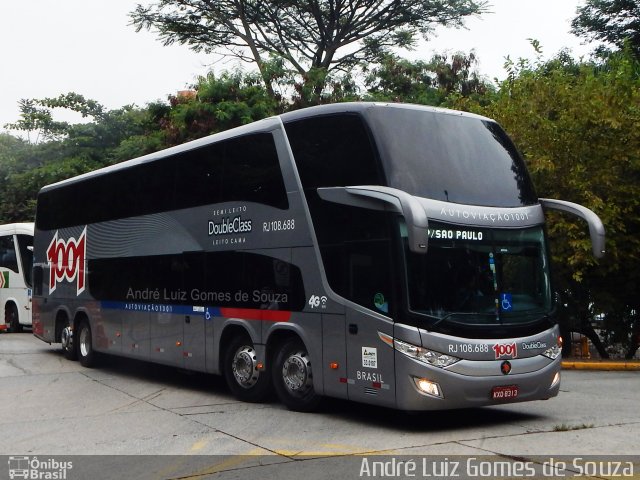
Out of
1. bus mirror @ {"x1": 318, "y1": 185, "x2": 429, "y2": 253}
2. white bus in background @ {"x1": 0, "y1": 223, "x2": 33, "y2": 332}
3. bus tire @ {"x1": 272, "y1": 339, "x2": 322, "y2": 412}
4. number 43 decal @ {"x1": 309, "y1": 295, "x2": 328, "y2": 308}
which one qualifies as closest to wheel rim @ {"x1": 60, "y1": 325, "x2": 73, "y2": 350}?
bus tire @ {"x1": 272, "y1": 339, "x2": 322, "y2": 412}

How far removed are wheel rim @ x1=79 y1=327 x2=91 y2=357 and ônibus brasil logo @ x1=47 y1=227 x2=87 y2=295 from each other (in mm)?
839

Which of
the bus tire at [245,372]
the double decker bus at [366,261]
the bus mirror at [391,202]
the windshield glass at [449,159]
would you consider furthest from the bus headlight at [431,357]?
the bus tire at [245,372]

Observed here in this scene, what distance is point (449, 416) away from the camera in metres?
11.7

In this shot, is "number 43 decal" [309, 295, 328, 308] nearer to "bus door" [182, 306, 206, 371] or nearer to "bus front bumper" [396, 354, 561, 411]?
"bus front bumper" [396, 354, 561, 411]

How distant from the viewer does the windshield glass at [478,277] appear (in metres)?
10.2

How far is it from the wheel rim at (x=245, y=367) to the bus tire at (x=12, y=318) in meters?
18.6

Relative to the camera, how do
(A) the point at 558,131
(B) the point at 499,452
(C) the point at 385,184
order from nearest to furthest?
1. (B) the point at 499,452
2. (C) the point at 385,184
3. (A) the point at 558,131

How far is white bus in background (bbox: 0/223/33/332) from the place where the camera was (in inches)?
1139

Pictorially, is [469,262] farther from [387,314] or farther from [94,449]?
[94,449]

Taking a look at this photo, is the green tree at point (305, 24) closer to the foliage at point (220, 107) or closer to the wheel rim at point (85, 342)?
the foliage at point (220, 107)

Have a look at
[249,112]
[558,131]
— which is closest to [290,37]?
[249,112]

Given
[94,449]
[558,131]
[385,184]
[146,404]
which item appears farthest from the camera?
[558,131]

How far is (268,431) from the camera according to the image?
34.7ft

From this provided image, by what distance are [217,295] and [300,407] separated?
A: 267cm
